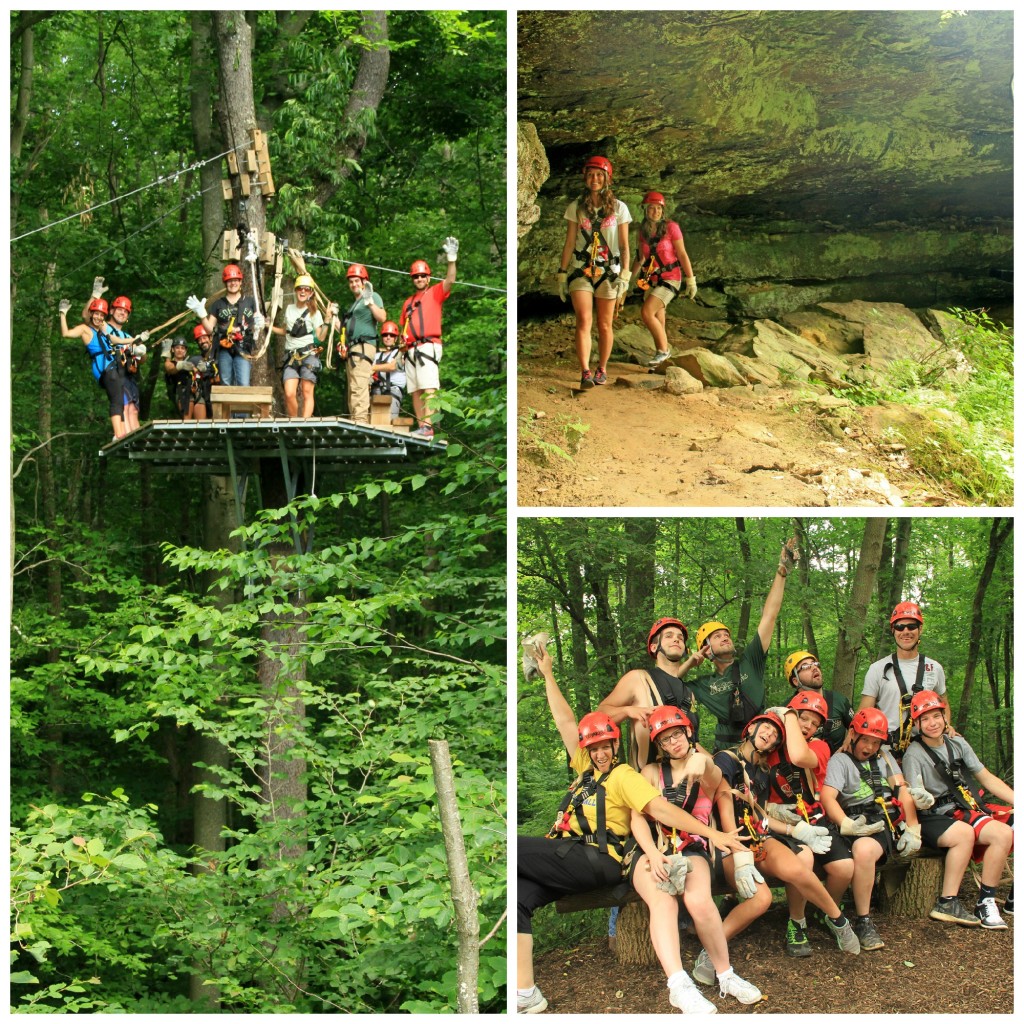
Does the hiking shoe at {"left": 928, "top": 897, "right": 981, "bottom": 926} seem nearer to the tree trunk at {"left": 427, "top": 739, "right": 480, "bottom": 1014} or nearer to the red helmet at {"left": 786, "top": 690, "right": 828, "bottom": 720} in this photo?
the red helmet at {"left": 786, "top": 690, "right": 828, "bottom": 720}

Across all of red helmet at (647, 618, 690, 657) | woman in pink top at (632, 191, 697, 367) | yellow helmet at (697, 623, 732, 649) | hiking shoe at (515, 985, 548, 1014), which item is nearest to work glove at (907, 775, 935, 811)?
yellow helmet at (697, 623, 732, 649)

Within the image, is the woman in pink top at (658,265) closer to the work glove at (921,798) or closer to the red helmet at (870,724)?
the red helmet at (870,724)

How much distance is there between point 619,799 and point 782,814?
740 millimetres

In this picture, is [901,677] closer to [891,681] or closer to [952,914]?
[891,681]

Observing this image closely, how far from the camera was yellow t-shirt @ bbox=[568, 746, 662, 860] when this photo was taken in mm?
5215

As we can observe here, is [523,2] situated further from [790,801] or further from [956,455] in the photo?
[790,801]

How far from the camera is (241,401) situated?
32.4 feet

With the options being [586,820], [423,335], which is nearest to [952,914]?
[586,820]

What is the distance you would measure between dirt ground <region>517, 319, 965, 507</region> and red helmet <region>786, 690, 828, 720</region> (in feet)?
3.03

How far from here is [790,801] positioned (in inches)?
213

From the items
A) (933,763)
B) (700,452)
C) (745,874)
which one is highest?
(700,452)

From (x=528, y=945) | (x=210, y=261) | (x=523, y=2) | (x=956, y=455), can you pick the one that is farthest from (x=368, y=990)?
(x=210, y=261)

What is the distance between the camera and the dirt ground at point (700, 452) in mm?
5797

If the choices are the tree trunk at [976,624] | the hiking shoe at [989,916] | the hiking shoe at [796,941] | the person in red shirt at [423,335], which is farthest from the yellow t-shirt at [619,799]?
the person in red shirt at [423,335]
